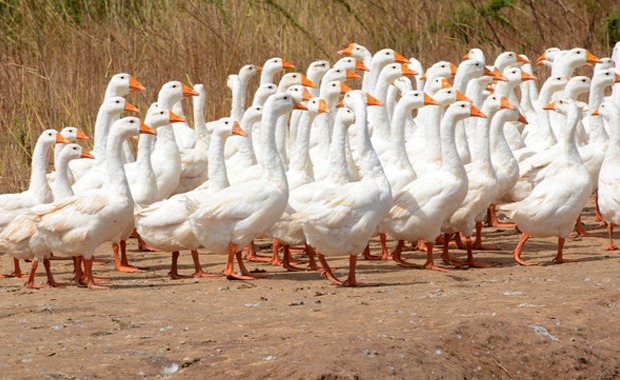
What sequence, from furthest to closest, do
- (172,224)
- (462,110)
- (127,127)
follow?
(462,110) < (127,127) < (172,224)

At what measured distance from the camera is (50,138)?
11.1 meters

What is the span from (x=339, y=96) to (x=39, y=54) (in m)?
5.02

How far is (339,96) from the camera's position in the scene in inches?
509

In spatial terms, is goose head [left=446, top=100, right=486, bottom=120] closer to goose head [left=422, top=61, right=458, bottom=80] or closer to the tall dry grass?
goose head [left=422, top=61, right=458, bottom=80]

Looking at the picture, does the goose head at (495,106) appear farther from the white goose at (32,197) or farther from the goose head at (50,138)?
the white goose at (32,197)

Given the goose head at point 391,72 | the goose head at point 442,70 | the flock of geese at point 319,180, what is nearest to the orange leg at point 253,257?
the flock of geese at point 319,180

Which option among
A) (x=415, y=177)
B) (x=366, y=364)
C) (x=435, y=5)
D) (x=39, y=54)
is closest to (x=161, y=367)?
(x=366, y=364)

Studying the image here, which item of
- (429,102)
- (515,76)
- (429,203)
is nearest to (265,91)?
(429,102)

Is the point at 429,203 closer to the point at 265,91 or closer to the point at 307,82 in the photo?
the point at 265,91

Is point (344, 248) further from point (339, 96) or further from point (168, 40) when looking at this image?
point (168, 40)

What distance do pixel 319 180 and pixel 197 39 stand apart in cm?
600

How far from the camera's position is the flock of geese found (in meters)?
9.80

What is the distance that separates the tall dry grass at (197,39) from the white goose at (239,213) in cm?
490

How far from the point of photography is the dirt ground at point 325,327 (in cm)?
664
